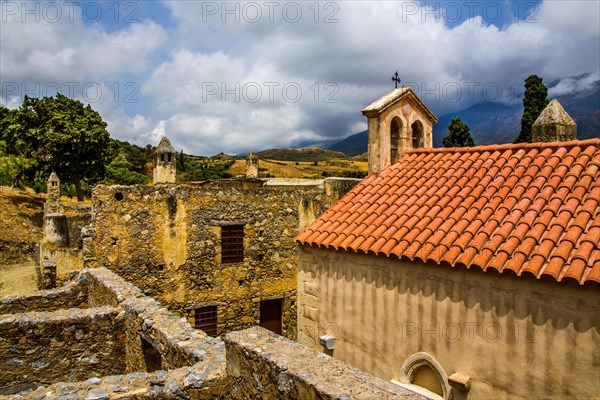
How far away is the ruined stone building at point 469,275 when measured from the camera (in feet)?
17.1

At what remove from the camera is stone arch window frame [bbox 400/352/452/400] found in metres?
6.36

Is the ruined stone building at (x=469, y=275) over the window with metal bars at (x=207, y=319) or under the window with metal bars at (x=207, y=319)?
over

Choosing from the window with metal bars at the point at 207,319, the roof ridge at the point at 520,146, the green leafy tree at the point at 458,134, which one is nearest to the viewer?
the roof ridge at the point at 520,146

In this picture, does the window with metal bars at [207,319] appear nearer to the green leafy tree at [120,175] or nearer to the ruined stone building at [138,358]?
the ruined stone building at [138,358]

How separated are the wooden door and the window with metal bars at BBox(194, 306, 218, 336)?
160cm

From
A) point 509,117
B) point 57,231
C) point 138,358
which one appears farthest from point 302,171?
point 509,117

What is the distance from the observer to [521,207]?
6422 mm

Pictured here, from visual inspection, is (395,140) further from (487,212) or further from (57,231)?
(57,231)

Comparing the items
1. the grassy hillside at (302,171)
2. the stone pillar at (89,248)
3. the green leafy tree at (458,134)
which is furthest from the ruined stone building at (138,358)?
the grassy hillside at (302,171)

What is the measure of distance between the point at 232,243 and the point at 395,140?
594 cm

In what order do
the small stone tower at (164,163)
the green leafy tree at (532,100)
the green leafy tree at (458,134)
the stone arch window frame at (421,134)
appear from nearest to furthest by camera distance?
the stone arch window frame at (421,134) < the small stone tower at (164,163) < the green leafy tree at (532,100) < the green leafy tree at (458,134)

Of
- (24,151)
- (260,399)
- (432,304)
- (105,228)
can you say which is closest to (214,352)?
(260,399)

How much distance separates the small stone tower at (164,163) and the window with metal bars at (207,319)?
717 centimetres

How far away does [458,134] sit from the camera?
110 ft
